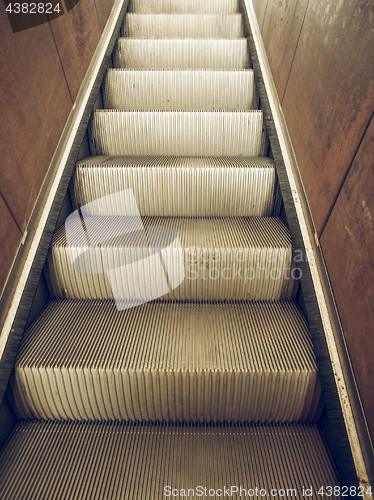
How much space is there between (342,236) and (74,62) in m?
1.61

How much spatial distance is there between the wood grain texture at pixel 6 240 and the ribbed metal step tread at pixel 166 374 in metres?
0.27

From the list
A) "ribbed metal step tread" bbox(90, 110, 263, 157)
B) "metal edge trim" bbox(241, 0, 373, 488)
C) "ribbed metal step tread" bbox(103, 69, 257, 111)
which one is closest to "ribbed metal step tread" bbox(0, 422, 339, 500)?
"metal edge trim" bbox(241, 0, 373, 488)

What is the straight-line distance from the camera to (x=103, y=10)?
2.12 meters

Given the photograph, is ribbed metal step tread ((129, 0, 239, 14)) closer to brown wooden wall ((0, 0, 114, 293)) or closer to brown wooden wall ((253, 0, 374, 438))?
brown wooden wall ((0, 0, 114, 293))

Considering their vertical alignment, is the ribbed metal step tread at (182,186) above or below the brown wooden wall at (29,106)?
below

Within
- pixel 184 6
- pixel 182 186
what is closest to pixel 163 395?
pixel 182 186

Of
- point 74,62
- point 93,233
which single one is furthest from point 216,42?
point 93,233

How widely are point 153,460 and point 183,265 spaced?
70cm

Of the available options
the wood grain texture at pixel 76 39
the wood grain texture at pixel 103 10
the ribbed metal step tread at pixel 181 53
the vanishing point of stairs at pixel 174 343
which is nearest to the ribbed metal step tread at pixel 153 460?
the vanishing point of stairs at pixel 174 343

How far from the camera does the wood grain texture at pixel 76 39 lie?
154 centimetres

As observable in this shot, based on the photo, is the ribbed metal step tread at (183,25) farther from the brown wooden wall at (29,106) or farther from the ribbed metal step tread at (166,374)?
the ribbed metal step tread at (166,374)

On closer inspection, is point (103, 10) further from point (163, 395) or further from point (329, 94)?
point (163, 395)

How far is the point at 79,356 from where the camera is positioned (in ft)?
3.60

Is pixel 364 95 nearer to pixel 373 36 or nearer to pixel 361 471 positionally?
pixel 373 36
